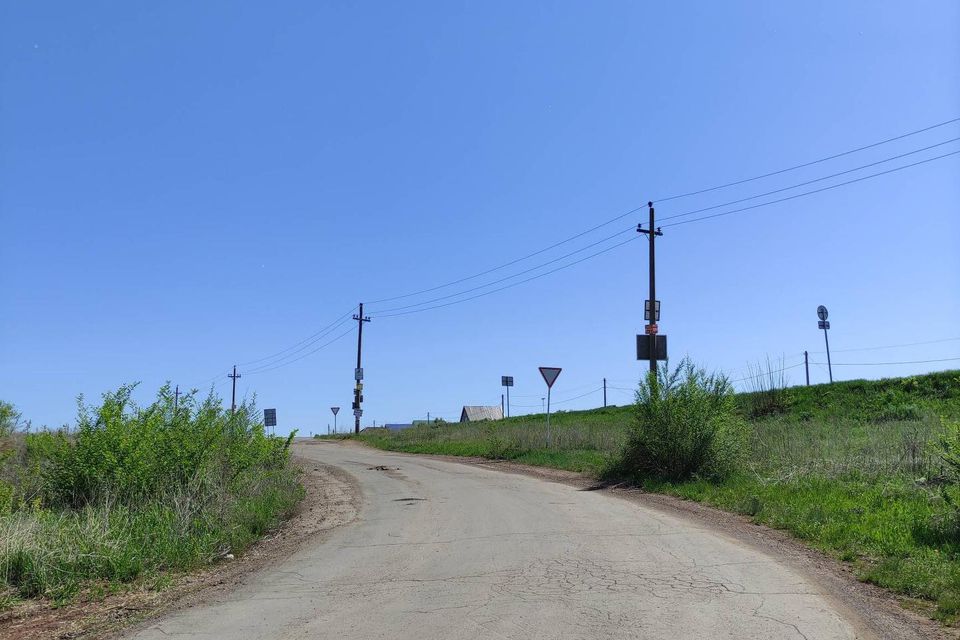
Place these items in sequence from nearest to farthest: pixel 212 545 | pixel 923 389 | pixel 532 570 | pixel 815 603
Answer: pixel 815 603 < pixel 532 570 < pixel 212 545 < pixel 923 389

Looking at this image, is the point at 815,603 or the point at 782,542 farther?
the point at 782,542

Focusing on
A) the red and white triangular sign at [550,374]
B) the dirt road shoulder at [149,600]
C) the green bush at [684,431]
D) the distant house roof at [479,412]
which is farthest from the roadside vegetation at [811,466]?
the distant house roof at [479,412]

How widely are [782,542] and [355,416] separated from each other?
44820 mm

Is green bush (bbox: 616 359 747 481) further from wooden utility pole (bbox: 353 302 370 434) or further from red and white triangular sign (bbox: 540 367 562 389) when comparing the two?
wooden utility pole (bbox: 353 302 370 434)

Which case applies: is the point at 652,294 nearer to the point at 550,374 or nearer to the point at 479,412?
the point at 550,374

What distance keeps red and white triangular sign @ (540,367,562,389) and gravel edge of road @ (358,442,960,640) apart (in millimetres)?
9246

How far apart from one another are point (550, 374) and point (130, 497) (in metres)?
16.1

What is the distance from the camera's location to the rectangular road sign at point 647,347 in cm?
2252

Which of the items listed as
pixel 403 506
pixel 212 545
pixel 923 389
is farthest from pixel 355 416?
pixel 212 545

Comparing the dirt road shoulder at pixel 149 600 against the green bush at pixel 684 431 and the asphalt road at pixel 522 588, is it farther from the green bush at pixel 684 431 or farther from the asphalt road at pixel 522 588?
the green bush at pixel 684 431

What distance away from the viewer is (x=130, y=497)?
11.8m

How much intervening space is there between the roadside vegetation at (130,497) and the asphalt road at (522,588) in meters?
1.66

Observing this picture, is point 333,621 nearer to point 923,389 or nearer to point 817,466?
point 817,466

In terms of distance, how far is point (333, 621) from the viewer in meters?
6.22
